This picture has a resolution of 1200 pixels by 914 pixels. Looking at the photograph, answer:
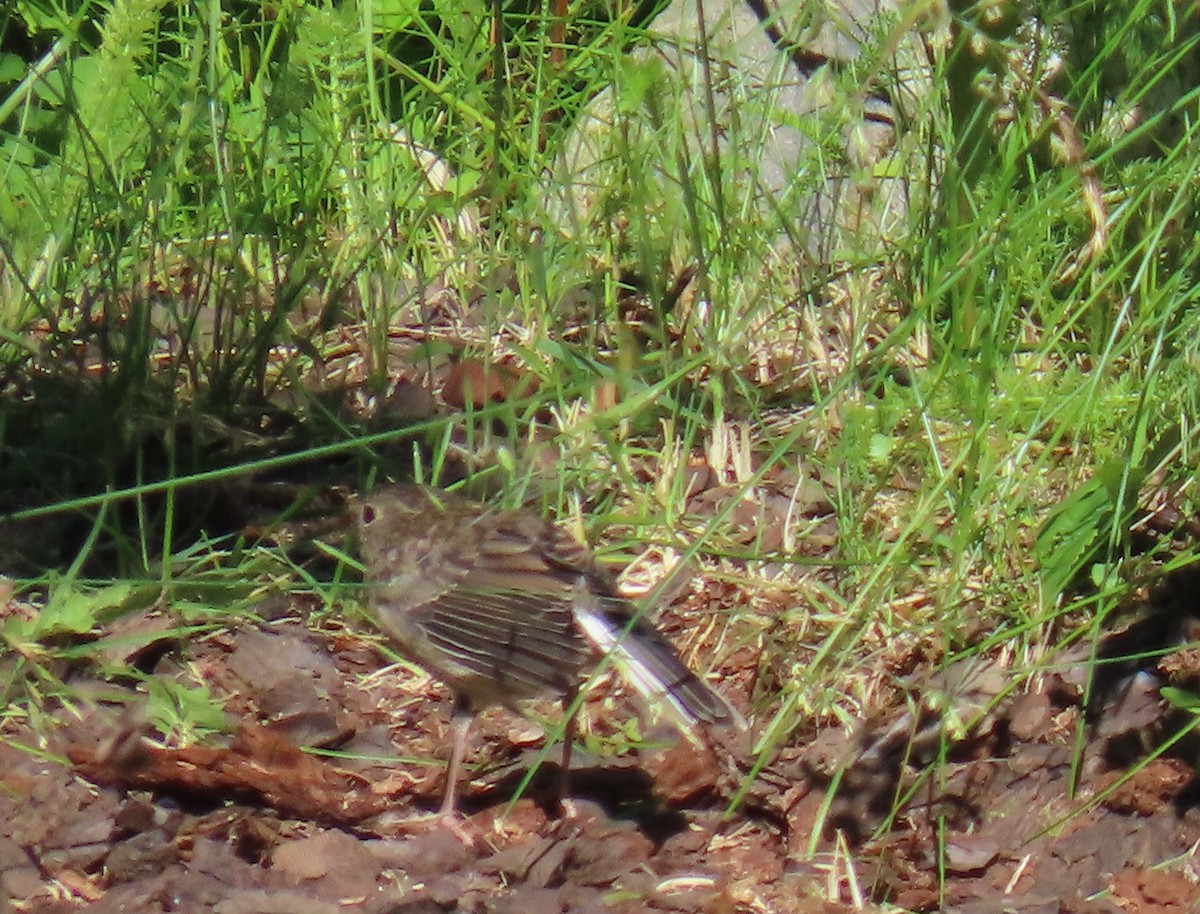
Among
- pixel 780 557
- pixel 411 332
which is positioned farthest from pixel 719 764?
pixel 411 332

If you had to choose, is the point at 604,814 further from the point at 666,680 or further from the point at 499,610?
the point at 499,610

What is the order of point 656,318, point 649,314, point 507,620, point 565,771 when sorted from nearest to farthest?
point 565,771 < point 507,620 < point 656,318 < point 649,314

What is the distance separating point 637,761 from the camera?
173 inches

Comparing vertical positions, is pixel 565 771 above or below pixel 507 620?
below

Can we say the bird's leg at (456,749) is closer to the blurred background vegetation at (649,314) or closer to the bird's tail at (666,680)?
the bird's tail at (666,680)

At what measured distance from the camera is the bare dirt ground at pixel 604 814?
386 centimetres

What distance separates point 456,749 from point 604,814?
40 cm

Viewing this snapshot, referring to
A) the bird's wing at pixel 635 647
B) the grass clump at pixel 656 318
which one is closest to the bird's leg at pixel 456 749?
the bird's wing at pixel 635 647

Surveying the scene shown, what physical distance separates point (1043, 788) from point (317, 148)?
9.45ft

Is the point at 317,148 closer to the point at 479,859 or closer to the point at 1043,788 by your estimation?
the point at 479,859

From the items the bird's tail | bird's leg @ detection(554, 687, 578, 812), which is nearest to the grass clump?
the bird's tail

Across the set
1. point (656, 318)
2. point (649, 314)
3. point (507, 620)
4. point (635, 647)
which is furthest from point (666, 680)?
point (649, 314)

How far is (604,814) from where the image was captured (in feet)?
13.8

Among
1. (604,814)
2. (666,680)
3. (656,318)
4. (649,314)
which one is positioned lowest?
(604,814)
